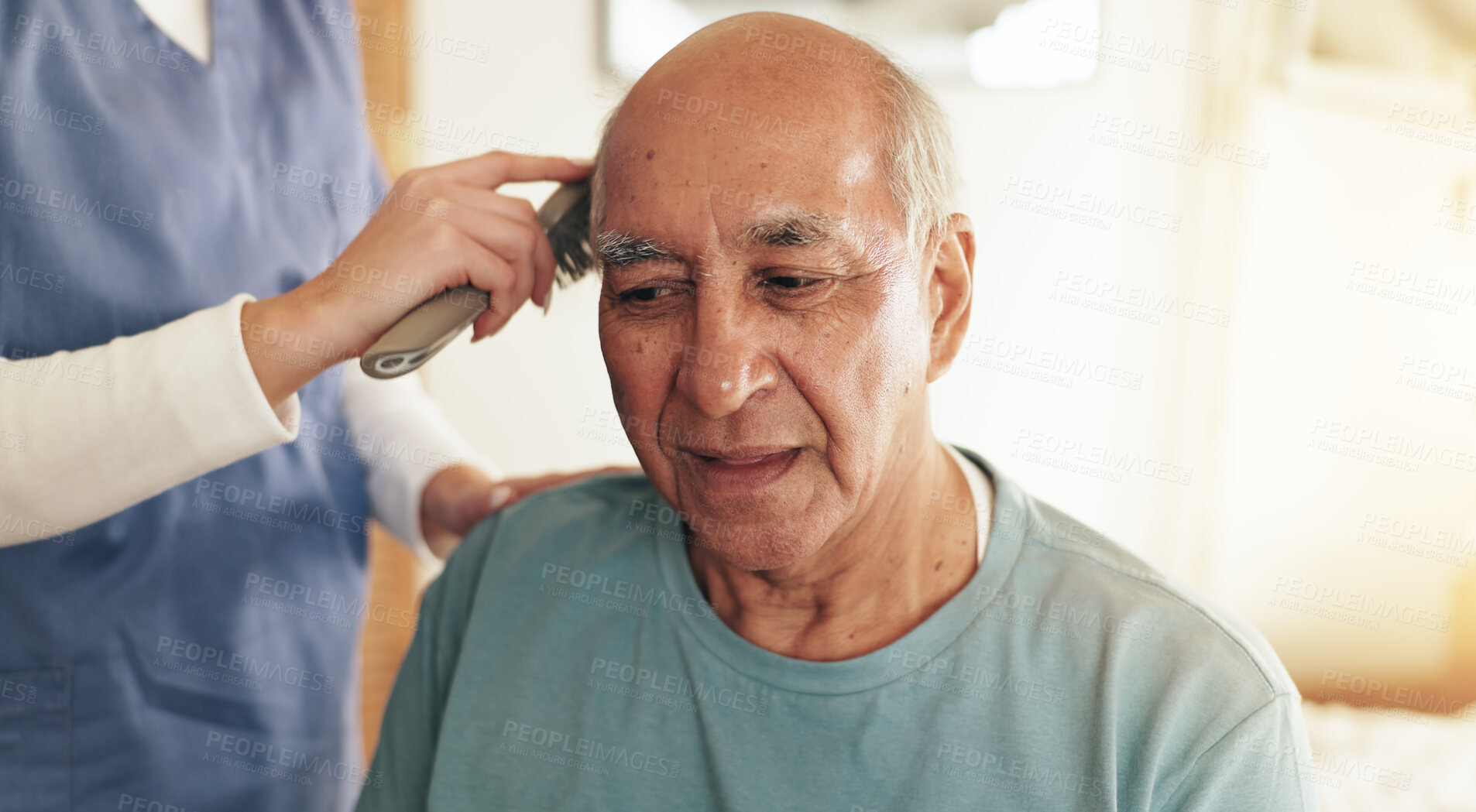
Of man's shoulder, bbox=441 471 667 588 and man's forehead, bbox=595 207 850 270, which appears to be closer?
man's forehead, bbox=595 207 850 270

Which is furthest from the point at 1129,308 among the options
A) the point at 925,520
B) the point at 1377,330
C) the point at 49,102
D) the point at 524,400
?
the point at 49,102

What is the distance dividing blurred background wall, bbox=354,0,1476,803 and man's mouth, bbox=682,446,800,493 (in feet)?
6.45

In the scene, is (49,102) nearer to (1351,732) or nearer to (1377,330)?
(1351,732)

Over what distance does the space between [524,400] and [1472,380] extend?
2.63 meters

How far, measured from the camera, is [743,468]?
922 millimetres

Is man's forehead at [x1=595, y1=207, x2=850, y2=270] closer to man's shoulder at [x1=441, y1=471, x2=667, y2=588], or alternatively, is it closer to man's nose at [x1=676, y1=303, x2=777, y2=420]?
man's nose at [x1=676, y1=303, x2=777, y2=420]

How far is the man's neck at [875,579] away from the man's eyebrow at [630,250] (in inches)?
12.5

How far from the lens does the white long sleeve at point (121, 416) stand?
847 millimetres

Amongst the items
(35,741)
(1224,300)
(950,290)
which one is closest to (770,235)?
(950,290)

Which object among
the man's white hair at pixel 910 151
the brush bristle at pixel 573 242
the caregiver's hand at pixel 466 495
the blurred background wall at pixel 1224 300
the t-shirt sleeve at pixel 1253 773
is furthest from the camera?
the blurred background wall at pixel 1224 300

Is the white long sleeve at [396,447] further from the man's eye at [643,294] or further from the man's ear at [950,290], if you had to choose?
the man's ear at [950,290]

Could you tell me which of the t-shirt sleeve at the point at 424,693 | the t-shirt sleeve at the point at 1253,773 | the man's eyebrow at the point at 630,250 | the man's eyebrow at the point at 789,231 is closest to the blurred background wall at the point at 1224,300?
the t-shirt sleeve at the point at 424,693

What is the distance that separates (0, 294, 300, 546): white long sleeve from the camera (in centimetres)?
85

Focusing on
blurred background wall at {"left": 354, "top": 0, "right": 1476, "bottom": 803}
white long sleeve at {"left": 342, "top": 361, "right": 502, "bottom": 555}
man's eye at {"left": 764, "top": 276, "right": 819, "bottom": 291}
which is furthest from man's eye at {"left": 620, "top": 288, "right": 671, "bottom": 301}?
blurred background wall at {"left": 354, "top": 0, "right": 1476, "bottom": 803}
